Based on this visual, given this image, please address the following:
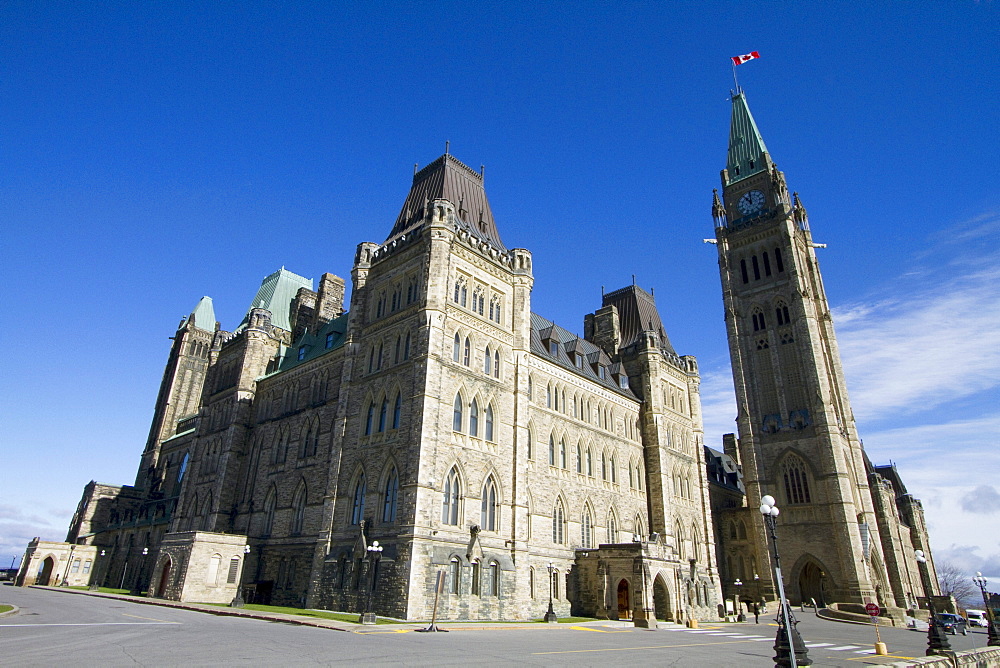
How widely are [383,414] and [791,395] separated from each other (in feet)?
158

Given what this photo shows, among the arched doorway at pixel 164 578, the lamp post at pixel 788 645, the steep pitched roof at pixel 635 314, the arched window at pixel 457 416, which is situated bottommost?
the lamp post at pixel 788 645

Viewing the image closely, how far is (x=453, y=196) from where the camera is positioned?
4197cm

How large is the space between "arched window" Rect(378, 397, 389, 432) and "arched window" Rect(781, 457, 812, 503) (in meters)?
45.2

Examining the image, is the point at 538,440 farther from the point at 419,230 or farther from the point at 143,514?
the point at 143,514

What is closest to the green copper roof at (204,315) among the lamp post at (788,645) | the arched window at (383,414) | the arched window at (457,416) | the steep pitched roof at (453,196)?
the steep pitched roof at (453,196)

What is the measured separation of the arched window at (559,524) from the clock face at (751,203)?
5250 cm

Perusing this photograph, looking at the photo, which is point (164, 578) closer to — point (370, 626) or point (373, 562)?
point (373, 562)

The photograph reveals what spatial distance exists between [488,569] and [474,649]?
597 inches

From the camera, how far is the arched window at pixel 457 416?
113 feet

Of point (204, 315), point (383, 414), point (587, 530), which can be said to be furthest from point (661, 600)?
point (204, 315)

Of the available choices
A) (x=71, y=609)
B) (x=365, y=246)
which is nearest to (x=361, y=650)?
(x=71, y=609)

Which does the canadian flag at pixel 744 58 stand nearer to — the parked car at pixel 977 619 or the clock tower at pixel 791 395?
the clock tower at pixel 791 395

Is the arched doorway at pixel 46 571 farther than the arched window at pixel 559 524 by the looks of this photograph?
Yes

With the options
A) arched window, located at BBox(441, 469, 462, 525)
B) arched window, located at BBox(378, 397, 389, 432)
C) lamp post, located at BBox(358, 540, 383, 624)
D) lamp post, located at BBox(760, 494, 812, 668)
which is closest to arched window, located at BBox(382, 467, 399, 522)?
lamp post, located at BBox(358, 540, 383, 624)
